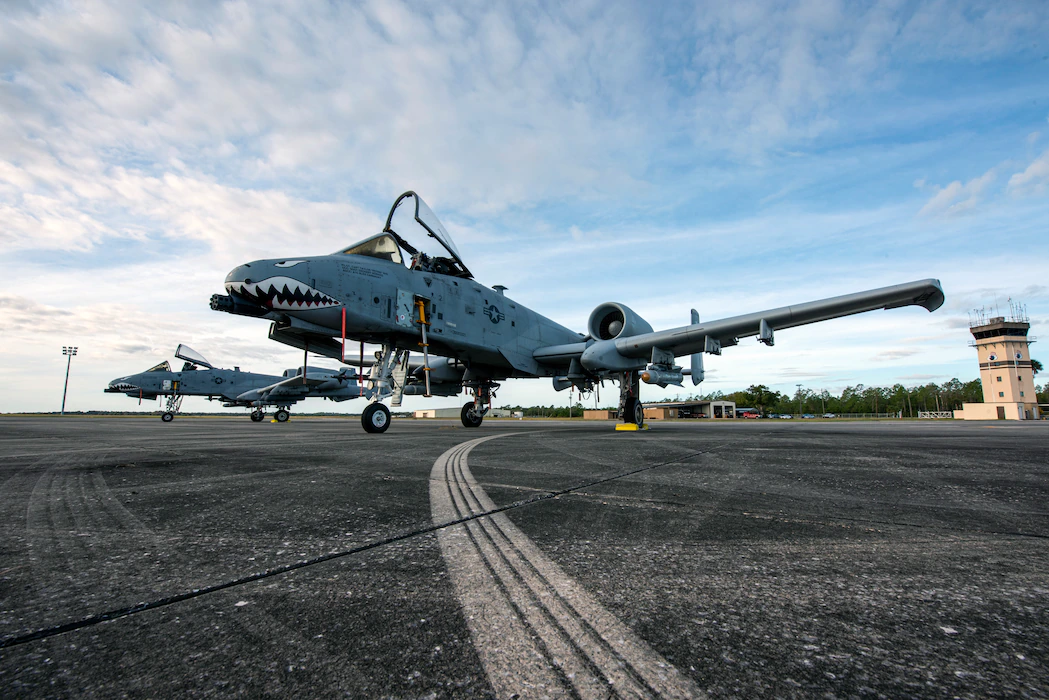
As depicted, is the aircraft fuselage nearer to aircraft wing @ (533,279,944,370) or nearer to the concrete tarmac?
aircraft wing @ (533,279,944,370)

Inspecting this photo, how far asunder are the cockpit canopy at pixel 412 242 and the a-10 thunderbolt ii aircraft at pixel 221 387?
16288mm

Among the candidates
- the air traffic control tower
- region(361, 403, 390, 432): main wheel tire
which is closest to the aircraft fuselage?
region(361, 403, 390, 432): main wheel tire

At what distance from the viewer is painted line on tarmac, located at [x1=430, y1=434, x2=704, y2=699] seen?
2.90 ft

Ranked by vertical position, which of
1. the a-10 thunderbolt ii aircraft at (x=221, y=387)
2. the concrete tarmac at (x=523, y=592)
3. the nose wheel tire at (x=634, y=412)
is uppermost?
the a-10 thunderbolt ii aircraft at (x=221, y=387)

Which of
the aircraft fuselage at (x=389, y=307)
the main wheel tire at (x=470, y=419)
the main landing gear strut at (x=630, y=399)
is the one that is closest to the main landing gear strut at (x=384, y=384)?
the aircraft fuselage at (x=389, y=307)

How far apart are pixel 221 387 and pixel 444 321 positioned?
25013 mm

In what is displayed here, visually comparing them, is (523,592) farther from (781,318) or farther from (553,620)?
(781,318)

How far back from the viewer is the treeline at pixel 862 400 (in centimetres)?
9344

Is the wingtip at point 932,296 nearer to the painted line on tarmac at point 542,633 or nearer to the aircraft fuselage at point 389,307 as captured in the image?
the aircraft fuselage at point 389,307

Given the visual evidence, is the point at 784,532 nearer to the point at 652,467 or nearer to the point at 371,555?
the point at 371,555

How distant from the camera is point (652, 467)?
163 inches

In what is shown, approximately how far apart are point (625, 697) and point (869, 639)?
2.18ft

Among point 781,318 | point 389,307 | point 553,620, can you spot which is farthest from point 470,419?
point 553,620

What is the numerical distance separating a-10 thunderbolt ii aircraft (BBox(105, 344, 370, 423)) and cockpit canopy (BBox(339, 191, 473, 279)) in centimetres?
1629
